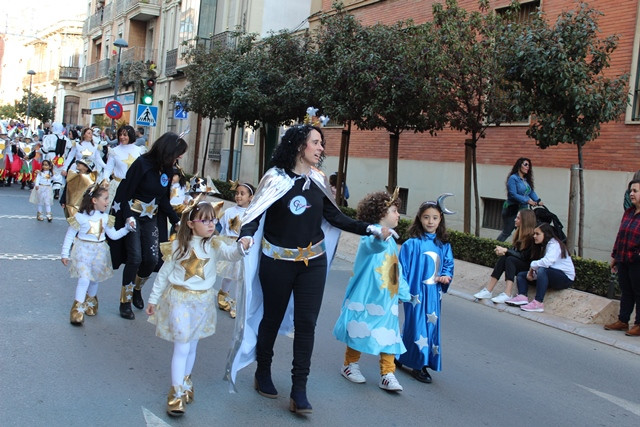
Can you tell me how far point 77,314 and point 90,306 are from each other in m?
0.38

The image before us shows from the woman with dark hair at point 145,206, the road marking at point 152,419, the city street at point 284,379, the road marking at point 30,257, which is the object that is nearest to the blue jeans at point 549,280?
the city street at point 284,379

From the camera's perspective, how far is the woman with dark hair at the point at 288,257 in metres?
4.72

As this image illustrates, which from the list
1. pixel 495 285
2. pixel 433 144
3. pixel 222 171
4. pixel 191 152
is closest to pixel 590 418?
pixel 495 285

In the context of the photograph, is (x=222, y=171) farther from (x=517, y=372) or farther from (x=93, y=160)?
(x=517, y=372)

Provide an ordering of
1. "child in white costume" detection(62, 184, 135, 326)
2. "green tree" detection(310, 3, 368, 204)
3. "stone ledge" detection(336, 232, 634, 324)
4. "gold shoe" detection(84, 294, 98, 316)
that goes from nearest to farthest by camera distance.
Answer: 1. "child in white costume" detection(62, 184, 135, 326)
2. "gold shoe" detection(84, 294, 98, 316)
3. "stone ledge" detection(336, 232, 634, 324)
4. "green tree" detection(310, 3, 368, 204)

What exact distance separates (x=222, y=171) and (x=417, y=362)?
80.9 ft

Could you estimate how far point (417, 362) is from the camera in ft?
18.7

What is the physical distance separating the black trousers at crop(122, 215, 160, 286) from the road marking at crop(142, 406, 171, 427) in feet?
8.18

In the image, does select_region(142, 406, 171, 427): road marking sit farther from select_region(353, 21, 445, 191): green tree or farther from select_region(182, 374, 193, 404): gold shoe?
select_region(353, 21, 445, 191): green tree

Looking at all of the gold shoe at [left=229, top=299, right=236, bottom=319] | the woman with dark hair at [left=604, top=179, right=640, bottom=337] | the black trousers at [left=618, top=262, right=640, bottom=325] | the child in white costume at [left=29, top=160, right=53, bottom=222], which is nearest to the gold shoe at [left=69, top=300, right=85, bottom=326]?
the gold shoe at [left=229, top=299, right=236, bottom=319]

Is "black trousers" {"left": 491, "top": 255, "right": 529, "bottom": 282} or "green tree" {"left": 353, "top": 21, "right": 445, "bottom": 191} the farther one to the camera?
"green tree" {"left": 353, "top": 21, "right": 445, "bottom": 191}

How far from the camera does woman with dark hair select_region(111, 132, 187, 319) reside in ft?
22.2

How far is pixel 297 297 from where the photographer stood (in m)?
4.77

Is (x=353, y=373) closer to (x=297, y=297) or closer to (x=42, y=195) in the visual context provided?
(x=297, y=297)
